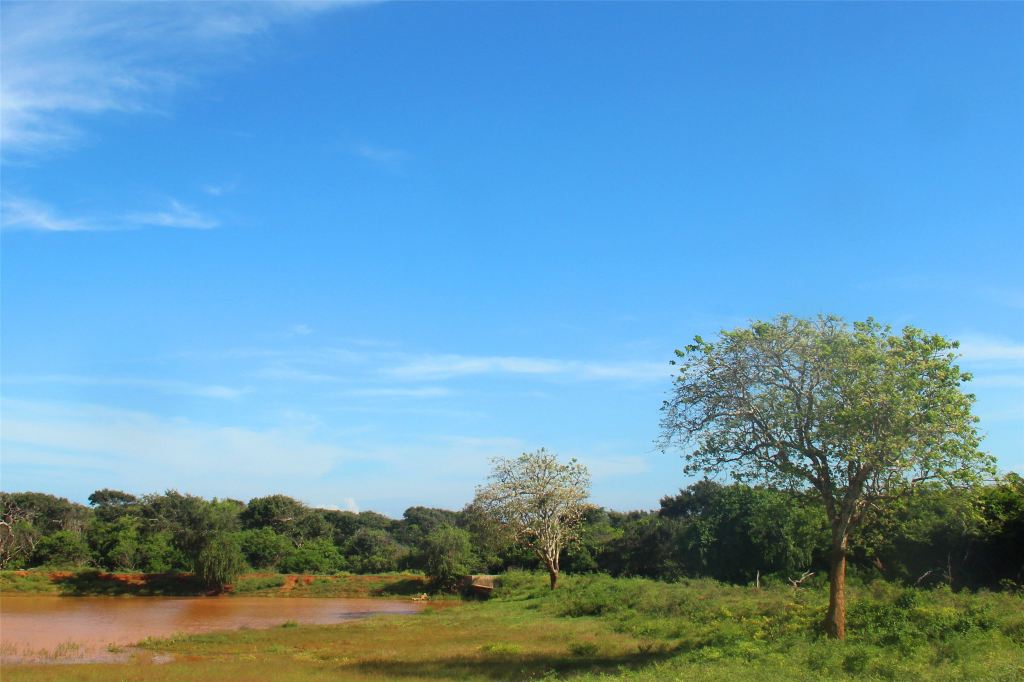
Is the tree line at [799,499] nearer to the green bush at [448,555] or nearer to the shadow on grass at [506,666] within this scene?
the green bush at [448,555]

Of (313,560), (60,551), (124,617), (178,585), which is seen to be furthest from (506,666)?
(60,551)

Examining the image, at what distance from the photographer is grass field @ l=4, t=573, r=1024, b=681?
1677 cm

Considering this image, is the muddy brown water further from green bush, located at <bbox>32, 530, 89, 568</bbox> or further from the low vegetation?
green bush, located at <bbox>32, 530, 89, 568</bbox>

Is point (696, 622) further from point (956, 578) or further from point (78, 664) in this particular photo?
point (78, 664)

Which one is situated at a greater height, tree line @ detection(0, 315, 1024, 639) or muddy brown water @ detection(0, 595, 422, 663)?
tree line @ detection(0, 315, 1024, 639)

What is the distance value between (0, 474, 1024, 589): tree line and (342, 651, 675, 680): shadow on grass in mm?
6262

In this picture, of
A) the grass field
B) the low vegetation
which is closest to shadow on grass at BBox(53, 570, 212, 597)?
the low vegetation

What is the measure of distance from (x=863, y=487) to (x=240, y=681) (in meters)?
17.5

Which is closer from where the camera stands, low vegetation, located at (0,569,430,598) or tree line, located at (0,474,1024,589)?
tree line, located at (0,474,1024,589)

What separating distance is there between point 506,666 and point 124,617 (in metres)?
29.2

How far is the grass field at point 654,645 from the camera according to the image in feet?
55.0

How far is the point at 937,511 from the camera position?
2288 cm

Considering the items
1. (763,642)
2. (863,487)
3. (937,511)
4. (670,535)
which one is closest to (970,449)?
(863,487)

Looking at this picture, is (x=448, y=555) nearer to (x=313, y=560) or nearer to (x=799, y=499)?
(x=313, y=560)
